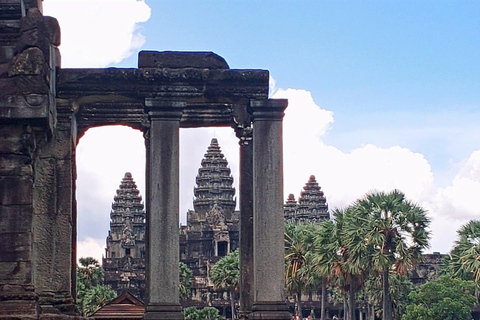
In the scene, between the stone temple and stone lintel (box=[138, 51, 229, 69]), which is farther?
the stone temple

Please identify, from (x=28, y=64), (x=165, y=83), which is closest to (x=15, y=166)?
(x=28, y=64)

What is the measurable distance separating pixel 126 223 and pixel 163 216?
8955 centimetres

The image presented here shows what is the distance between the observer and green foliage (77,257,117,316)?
6165cm

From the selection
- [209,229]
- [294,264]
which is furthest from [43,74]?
[209,229]

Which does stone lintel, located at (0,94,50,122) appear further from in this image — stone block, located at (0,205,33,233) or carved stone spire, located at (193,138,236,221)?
→ carved stone spire, located at (193,138,236,221)

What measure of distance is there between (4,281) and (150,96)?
4775 millimetres

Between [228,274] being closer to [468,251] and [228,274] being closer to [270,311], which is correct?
[468,251]

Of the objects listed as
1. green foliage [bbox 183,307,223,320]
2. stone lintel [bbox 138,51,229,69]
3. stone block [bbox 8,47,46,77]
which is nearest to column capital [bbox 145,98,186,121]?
stone lintel [bbox 138,51,229,69]

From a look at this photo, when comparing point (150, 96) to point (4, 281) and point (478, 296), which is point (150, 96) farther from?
point (478, 296)

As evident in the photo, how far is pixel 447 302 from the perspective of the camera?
55750 millimetres

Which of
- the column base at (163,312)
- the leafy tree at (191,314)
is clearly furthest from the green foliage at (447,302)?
the column base at (163,312)

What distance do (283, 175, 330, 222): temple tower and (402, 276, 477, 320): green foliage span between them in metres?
52.7

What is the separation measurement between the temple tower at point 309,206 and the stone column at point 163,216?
297 feet

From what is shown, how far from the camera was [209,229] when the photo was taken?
103 metres
